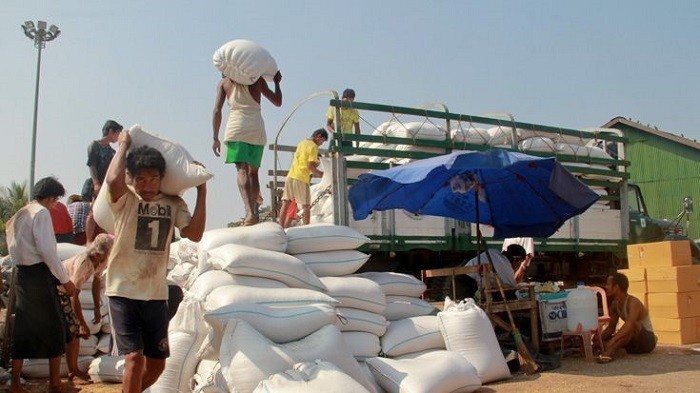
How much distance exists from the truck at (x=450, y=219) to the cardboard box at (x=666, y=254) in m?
1.95

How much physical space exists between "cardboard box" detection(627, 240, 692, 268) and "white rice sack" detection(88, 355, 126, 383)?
18.7ft

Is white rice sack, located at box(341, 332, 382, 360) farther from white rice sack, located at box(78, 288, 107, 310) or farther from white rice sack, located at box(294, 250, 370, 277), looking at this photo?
white rice sack, located at box(78, 288, 107, 310)

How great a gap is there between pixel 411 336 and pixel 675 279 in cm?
368

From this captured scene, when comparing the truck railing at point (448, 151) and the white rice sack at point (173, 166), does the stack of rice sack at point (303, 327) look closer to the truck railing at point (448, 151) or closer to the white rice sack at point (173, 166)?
the white rice sack at point (173, 166)

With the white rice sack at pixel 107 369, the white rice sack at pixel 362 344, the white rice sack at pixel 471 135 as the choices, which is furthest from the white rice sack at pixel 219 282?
the white rice sack at pixel 471 135

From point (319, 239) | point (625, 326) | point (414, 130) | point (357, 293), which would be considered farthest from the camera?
point (414, 130)

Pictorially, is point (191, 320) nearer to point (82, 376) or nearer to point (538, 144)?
point (82, 376)

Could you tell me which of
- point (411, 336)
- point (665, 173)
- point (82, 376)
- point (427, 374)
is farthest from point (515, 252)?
point (665, 173)

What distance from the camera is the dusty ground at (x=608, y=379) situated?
16.8ft

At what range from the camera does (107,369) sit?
544 centimetres

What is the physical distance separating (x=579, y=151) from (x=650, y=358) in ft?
14.0

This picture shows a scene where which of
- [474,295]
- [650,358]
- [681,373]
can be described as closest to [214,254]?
[474,295]

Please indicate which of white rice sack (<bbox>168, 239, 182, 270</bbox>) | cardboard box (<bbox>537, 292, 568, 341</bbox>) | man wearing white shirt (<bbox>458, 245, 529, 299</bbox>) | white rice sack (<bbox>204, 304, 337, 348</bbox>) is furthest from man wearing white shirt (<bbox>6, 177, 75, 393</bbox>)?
cardboard box (<bbox>537, 292, 568, 341</bbox>)

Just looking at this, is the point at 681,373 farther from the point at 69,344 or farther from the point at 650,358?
the point at 69,344
